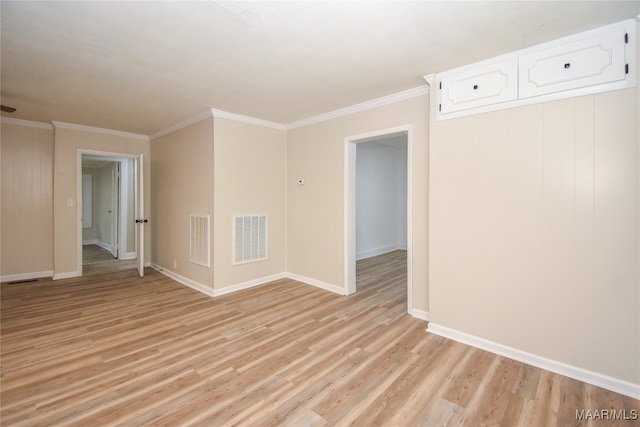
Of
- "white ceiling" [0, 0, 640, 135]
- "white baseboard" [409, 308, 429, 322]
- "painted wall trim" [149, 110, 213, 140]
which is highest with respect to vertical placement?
"painted wall trim" [149, 110, 213, 140]

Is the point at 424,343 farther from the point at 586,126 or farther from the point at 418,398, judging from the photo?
the point at 586,126

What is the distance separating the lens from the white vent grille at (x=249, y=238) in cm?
413

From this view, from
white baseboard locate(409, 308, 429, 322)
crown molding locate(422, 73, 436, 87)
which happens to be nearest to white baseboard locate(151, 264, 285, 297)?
white baseboard locate(409, 308, 429, 322)

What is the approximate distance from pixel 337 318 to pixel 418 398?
1346 mm

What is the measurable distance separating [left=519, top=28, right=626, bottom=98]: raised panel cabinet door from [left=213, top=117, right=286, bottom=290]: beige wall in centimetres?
324

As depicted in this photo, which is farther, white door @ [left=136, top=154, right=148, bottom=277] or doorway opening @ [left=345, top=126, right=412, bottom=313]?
doorway opening @ [left=345, top=126, right=412, bottom=313]

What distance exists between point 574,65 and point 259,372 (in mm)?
3244

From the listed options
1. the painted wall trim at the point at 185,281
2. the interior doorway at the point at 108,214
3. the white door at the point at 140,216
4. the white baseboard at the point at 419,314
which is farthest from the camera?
the interior doorway at the point at 108,214

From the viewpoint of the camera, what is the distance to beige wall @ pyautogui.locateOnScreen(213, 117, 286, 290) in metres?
3.92

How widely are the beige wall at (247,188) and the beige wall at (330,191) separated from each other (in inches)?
7.0

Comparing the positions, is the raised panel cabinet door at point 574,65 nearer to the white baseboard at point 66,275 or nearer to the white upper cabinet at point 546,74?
the white upper cabinet at point 546,74

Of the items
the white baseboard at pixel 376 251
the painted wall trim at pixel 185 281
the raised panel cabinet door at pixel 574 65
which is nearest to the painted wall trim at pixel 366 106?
the raised panel cabinet door at pixel 574 65

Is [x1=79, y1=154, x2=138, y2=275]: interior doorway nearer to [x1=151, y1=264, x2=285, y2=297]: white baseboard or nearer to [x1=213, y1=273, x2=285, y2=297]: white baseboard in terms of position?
[x1=151, y1=264, x2=285, y2=297]: white baseboard

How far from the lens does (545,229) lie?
7.30ft
